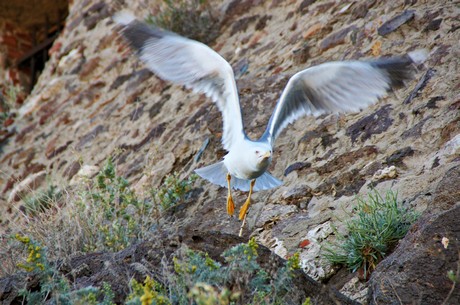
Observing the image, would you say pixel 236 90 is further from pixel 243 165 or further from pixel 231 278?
pixel 231 278

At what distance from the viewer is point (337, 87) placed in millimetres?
4812

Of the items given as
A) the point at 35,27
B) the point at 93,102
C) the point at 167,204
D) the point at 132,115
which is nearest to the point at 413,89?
the point at 167,204

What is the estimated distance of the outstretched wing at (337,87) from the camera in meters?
4.56

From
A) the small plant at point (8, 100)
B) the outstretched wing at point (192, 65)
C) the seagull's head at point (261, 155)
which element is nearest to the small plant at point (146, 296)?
the seagull's head at point (261, 155)

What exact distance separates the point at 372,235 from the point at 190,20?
15.1 feet

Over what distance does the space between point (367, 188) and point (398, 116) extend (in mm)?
720

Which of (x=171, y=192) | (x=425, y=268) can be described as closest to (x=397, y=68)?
(x=171, y=192)

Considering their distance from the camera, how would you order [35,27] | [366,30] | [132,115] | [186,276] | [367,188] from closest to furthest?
[186,276] → [367,188] → [366,30] → [132,115] → [35,27]

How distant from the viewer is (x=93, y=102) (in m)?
7.95

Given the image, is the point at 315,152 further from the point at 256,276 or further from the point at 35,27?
the point at 35,27

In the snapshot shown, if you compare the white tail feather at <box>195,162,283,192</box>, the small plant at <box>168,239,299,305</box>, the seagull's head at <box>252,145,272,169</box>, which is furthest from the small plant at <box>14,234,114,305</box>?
the white tail feather at <box>195,162,283,192</box>

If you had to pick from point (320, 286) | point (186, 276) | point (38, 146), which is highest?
point (186, 276)

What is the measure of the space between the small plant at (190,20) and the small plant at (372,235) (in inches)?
165

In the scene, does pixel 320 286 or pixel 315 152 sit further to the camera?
pixel 315 152
